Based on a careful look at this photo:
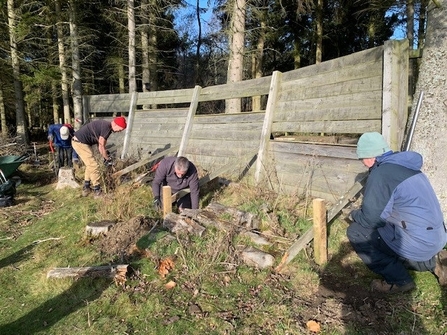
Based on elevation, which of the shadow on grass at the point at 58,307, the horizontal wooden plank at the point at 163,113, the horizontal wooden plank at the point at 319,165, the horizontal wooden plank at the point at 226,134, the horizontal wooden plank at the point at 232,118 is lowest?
the shadow on grass at the point at 58,307

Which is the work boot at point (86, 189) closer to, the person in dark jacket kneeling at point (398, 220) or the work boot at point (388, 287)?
the person in dark jacket kneeling at point (398, 220)

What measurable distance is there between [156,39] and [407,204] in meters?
17.2

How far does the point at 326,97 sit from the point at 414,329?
3.16m

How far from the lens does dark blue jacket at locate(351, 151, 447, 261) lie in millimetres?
2906

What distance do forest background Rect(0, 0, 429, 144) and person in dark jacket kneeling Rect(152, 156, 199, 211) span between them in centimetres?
321

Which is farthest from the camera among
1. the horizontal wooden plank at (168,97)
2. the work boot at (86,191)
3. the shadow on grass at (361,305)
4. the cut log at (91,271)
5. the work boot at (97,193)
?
the horizontal wooden plank at (168,97)

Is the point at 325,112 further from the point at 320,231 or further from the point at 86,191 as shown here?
the point at 86,191

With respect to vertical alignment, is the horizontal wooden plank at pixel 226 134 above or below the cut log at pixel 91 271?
above

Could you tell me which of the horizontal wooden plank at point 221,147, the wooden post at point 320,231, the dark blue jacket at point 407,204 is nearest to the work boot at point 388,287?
the dark blue jacket at point 407,204

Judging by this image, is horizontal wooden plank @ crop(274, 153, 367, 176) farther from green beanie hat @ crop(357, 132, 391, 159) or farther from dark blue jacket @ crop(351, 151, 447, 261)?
dark blue jacket @ crop(351, 151, 447, 261)

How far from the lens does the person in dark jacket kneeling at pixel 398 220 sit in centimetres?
292

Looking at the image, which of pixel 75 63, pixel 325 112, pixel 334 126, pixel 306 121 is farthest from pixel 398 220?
pixel 75 63

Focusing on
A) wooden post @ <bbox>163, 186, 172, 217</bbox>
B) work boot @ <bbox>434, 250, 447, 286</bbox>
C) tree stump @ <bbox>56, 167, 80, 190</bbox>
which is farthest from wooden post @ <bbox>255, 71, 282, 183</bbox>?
tree stump @ <bbox>56, 167, 80, 190</bbox>

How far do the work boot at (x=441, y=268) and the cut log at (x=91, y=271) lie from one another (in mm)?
3170
